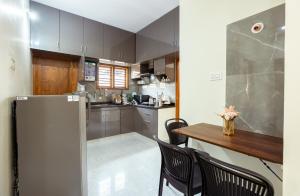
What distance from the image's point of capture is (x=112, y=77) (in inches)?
185

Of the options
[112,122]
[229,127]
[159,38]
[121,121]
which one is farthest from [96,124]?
[229,127]

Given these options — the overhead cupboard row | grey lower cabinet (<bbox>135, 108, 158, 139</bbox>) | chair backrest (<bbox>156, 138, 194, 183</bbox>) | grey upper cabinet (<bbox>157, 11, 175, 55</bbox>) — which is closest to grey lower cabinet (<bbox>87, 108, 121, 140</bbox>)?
grey lower cabinet (<bbox>135, 108, 158, 139</bbox>)

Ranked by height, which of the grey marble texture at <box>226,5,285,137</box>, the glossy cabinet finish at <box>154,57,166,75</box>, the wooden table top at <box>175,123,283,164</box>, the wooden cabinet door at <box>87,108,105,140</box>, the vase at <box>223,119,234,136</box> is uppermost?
the glossy cabinet finish at <box>154,57,166,75</box>

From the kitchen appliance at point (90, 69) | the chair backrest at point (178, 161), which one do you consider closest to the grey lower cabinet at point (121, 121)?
the kitchen appliance at point (90, 69)

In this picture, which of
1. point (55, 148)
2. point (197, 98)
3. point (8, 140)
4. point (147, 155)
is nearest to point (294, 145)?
point (197, 98)

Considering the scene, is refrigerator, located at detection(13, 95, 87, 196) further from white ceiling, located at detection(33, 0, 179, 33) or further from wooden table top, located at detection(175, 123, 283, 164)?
white ceiling, located at detection(33, 0, 179, 33)

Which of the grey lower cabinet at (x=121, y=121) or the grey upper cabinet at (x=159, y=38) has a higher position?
the grey upper cabinet at (x=159, y=38)

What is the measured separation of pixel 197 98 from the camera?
2242 mm

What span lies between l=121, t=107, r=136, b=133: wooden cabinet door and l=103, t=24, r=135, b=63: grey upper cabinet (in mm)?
1410

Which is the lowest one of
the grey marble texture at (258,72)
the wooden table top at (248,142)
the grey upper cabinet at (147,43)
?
the wooden table top at (248,142)

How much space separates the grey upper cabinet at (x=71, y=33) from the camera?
131 inches

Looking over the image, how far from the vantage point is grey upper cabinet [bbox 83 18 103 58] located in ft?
12.0

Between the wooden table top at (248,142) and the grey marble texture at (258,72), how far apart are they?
0.17 metres

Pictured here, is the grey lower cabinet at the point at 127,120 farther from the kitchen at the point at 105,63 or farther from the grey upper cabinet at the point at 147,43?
the grey upper cabinet at the point at 147,43
